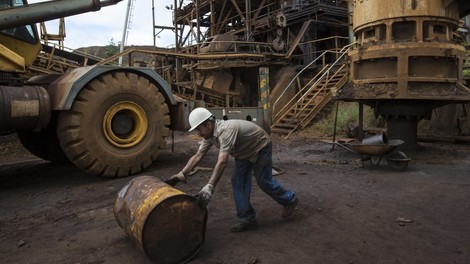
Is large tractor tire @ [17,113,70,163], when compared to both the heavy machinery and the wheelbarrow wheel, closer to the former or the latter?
the heavy machinery

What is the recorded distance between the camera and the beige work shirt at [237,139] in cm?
385

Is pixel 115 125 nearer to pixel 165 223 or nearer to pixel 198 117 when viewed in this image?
pixel 198 117

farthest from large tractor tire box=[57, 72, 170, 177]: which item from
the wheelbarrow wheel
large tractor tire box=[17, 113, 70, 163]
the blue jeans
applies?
the wheelbarrow wheel

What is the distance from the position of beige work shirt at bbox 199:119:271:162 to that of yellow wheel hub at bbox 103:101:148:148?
2783 mm

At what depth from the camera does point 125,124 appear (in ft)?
22.0

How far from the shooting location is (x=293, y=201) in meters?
4.46

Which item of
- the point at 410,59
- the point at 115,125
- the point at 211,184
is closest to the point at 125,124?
the point at 115,125

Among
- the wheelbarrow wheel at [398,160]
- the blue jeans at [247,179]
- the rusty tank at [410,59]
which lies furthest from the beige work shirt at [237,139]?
the rusty tank at [410,59]

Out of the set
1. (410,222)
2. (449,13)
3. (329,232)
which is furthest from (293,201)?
(449,13)

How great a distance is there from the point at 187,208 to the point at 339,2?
17839mm

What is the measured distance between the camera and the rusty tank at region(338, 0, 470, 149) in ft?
25.6

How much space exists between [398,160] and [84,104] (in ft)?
17.9

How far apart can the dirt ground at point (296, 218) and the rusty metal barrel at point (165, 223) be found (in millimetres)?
200

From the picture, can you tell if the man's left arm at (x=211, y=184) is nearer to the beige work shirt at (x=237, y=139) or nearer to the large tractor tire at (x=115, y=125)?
the beige work shirt at (x=237, y=139)
